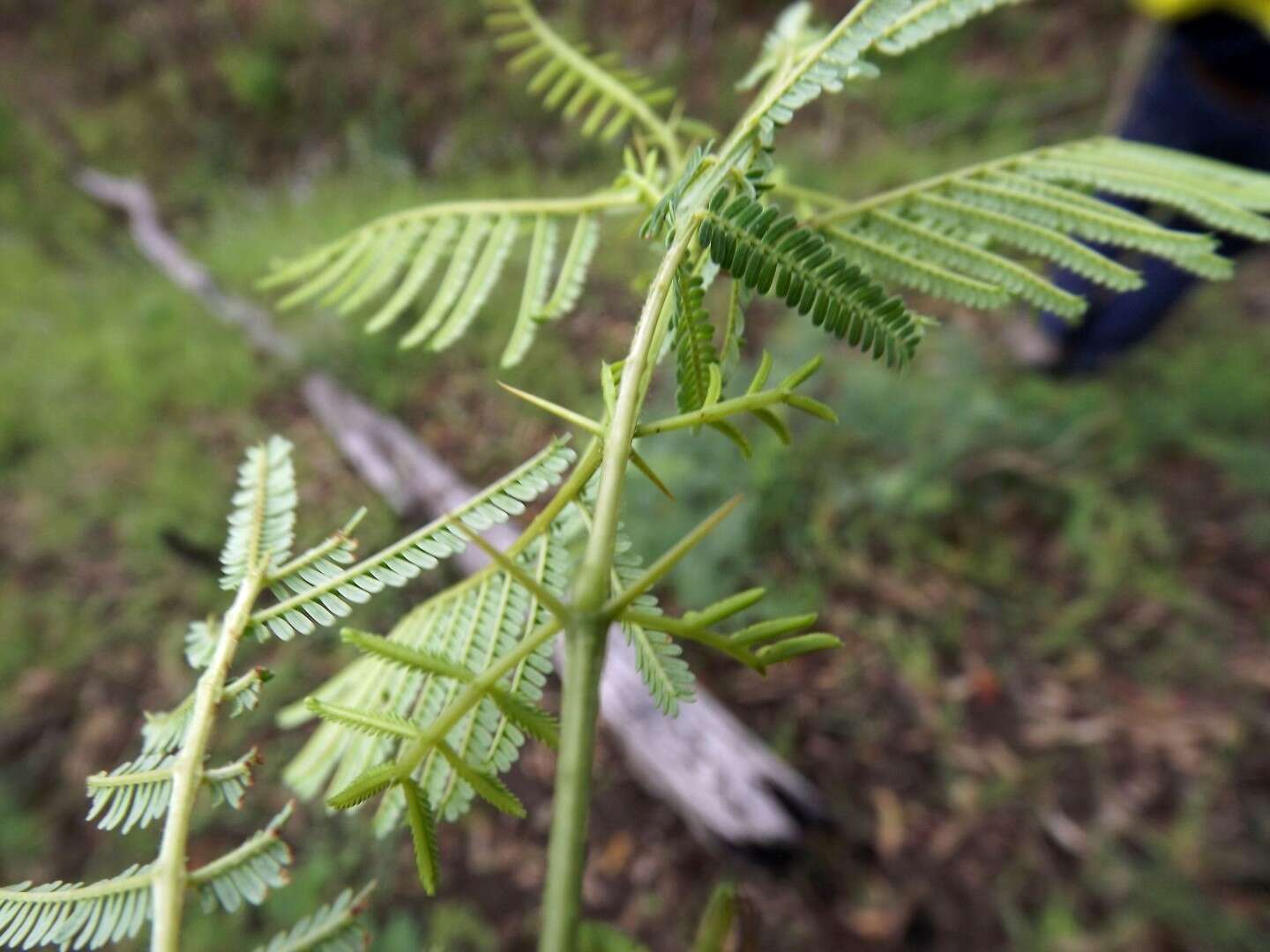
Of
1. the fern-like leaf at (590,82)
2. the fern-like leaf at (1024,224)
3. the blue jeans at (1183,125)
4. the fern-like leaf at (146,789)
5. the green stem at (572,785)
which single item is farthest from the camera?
the blue jeans at (1183,125)

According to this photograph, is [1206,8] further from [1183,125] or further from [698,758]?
[698,758]

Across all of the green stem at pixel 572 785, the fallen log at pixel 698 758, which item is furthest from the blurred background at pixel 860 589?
the green stem at pixel 572 785

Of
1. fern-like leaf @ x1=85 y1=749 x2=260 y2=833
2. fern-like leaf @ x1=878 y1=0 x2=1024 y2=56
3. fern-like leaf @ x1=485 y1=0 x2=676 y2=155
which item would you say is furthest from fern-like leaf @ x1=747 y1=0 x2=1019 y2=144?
fern-like leaf @ x1=85 y1=749 x2=260 y2=833

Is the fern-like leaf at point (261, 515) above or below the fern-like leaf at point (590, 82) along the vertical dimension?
below

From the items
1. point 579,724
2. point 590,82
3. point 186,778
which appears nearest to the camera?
point 579,724

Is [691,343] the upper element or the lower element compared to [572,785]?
upper

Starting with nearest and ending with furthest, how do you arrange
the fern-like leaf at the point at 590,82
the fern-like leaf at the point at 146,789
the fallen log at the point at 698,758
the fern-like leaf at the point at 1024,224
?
1. the fern-like leaf at the point at 146,789
2. the fern-like leaf at the point at 1024,224
3. the fern-like leaf at the point at 590,82
4. the fallen log at the point at 698,758

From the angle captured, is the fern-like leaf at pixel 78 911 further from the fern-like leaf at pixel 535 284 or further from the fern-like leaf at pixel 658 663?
the fern-like leaf at pixel 535 284

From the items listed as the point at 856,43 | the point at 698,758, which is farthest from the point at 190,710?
the point at 698,758

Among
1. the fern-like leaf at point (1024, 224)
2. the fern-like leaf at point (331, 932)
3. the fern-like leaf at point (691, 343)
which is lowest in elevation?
the fern-like leaf at point (331, 932)
